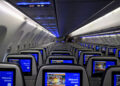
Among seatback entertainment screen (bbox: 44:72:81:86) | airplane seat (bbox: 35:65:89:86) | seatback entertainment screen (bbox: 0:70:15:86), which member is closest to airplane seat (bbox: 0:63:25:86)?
seatback entertainment screen (bbox: 0:70:15:86)

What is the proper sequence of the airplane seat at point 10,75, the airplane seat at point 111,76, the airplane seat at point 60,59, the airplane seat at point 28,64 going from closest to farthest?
1. the airplane seat at point 111,76
2. the airplane seat at point 10,75
3. the airplane seat at point 60,59
4. the airplane seat at point 28,64

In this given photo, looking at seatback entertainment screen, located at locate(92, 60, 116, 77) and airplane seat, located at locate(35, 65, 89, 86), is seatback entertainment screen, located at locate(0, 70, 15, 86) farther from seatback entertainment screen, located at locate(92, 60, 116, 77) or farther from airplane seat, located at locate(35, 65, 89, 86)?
seatback entertainment screen, located at locate(92, 60, 116, 77)

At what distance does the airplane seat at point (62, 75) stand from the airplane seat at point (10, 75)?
1.08 feet

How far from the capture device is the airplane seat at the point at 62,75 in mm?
2348

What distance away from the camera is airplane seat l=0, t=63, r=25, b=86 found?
2.44m

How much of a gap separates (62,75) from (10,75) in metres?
0.83

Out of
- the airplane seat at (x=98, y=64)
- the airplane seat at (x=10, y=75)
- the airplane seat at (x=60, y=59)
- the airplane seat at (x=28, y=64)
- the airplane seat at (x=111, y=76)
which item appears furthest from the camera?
the airplane seat at (x=28, y=64)

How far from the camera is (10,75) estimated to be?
2.47 metres

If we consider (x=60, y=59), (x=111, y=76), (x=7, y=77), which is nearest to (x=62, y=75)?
(x=111, y=76)

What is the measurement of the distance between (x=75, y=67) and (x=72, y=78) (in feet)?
0.57

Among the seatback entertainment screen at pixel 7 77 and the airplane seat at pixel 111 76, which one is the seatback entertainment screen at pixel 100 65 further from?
the seatback entertainment screen at pixel 7 77

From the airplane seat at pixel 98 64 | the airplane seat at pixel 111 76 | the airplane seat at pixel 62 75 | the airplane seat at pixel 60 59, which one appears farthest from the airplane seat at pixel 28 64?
the airplane seat at pixel 111 76

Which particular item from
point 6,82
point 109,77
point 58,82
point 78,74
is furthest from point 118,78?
point 6,82

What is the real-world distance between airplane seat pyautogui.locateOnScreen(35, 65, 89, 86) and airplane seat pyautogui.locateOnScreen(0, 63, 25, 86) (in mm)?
330
